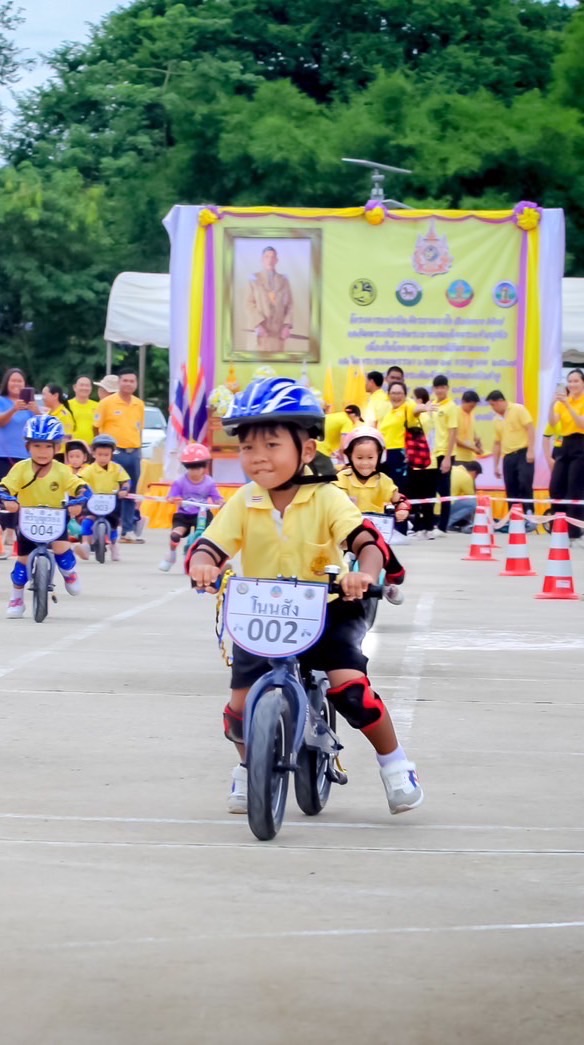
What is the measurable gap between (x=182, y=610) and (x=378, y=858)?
31.5 ft

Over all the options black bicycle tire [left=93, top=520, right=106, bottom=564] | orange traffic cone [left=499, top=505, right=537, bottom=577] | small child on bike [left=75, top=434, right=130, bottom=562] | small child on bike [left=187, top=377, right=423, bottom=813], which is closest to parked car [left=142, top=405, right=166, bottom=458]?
small child on bike [left=75, top=434, right=130, bottom=562]

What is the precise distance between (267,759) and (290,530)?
803 mm

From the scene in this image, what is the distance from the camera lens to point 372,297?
29.2 m

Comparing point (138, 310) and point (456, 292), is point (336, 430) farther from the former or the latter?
point (138, 310)

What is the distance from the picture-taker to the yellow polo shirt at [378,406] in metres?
26.1

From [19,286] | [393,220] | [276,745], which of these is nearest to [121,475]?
[393,220]

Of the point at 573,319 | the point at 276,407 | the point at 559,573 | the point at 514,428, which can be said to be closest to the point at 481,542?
the point at 514,428

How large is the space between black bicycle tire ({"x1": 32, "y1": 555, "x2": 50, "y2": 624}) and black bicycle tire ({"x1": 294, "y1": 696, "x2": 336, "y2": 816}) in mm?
7403

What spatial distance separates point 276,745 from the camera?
6.87 m

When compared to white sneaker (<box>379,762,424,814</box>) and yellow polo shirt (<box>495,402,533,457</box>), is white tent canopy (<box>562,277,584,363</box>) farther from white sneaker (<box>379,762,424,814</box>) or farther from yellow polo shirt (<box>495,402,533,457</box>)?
white sneaker (<box>379,762,424,814</box>)

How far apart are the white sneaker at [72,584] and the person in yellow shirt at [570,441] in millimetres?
8292

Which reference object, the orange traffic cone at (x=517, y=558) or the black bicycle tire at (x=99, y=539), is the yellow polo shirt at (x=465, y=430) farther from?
the black bicycle tire at (x=99, y=539)

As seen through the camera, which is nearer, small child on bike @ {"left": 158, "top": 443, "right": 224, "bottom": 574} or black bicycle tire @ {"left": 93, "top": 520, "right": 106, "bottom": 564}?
small child on bike @ {"left": 158, "top": 443, "right": 224, "bottom": 574}

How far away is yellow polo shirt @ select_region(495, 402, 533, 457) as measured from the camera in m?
27.3
